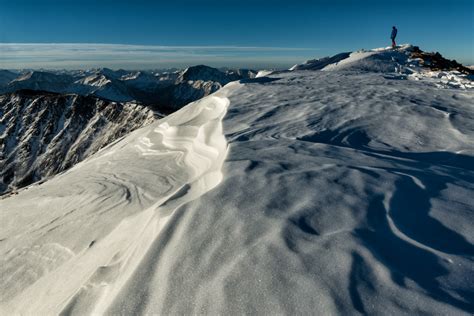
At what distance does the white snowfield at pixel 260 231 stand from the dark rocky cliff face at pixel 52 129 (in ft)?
304

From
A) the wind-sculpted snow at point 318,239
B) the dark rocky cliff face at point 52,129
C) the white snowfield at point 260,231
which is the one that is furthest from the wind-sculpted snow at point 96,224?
the dark rocky cliff face at point 52,129

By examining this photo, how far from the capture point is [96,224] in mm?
4781

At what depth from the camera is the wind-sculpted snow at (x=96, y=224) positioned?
3.31 metres

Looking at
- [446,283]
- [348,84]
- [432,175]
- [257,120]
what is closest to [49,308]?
[446,283]

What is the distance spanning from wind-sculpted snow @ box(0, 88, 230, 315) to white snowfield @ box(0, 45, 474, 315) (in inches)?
1.0

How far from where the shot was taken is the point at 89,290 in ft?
10.1

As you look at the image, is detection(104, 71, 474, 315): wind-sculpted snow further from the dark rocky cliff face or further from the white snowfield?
the dark rocky cliff face

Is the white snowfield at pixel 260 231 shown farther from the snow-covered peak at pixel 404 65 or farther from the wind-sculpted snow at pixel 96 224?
the snow-covered peak at pixel 404 65

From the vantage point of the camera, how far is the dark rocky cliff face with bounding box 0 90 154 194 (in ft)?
328

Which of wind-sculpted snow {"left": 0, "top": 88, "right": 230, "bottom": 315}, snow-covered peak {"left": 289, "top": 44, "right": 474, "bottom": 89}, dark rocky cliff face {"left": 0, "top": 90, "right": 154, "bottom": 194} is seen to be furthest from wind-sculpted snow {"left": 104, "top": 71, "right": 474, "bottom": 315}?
dark rocky cliff face {"left": 0, "top": 90, "right": 154, "bottom": 194}

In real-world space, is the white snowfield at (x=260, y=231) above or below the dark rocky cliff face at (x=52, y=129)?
above

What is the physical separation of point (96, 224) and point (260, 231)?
110 inches

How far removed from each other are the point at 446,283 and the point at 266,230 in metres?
1.62

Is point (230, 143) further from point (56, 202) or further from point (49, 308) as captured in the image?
point (49, 308)
